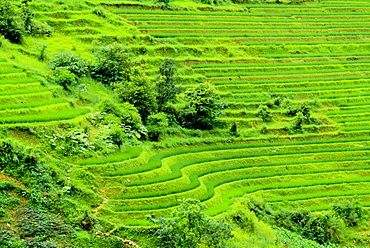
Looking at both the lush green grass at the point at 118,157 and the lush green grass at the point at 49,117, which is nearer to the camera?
the lush green grass at the point at 49,117

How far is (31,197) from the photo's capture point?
1803cm

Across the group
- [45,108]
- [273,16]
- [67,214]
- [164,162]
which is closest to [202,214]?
[67,214]

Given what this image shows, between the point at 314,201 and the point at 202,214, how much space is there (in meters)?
11.7

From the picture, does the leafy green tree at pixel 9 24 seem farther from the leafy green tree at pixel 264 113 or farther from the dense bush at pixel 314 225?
the dense bush at pixel 314 225

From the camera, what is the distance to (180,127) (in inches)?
1231

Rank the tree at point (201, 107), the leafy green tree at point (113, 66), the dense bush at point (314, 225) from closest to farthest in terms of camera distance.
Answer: the dense bush at point (314, 225)
the leafy green tree at point (113, 66)
the tree at point (201, 107)

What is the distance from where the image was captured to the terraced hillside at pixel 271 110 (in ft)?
77.9

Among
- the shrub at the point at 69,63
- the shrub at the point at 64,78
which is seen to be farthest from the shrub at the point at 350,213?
the shrub at the point at 69,63

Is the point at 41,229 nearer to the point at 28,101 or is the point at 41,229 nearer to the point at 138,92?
the point at 28,101

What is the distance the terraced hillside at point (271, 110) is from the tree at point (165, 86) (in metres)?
3.35

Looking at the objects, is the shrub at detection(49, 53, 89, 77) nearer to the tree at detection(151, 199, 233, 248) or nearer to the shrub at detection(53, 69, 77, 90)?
the shrub at detection(53, 69, 77, 90)

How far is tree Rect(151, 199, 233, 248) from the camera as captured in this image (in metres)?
18.0

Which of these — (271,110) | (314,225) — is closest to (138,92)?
(314,225)

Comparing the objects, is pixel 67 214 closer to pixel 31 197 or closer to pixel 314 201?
pixel 31 197
